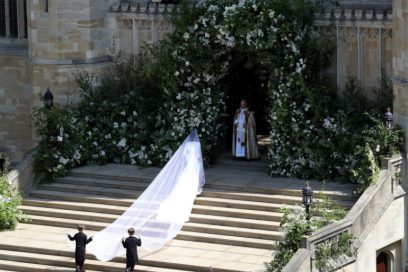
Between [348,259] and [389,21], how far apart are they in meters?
6.53

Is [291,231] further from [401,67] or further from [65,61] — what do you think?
[65,61]

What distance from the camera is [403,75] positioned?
42.0 meters

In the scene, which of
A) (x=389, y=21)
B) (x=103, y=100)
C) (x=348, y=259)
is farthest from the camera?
(x=103, y=100)

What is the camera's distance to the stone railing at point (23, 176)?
148 feet

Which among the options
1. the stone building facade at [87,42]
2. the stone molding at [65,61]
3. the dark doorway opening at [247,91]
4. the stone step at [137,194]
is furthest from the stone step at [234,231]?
the stone molding at [65,61]

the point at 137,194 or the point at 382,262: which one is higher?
the point at 137,194

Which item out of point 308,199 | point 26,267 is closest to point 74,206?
point 26,267

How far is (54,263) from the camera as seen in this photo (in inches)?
1630

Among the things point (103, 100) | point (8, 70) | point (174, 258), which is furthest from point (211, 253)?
point (8, 70)

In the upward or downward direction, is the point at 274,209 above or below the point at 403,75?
below

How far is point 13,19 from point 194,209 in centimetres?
950

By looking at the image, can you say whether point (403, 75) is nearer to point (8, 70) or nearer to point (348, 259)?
point (348, 259)

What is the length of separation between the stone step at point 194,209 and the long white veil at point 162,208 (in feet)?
1.60

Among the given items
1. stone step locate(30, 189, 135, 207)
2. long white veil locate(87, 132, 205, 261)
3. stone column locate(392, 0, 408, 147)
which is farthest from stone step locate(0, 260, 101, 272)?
stone column locate(392, 0, 408, 147)
